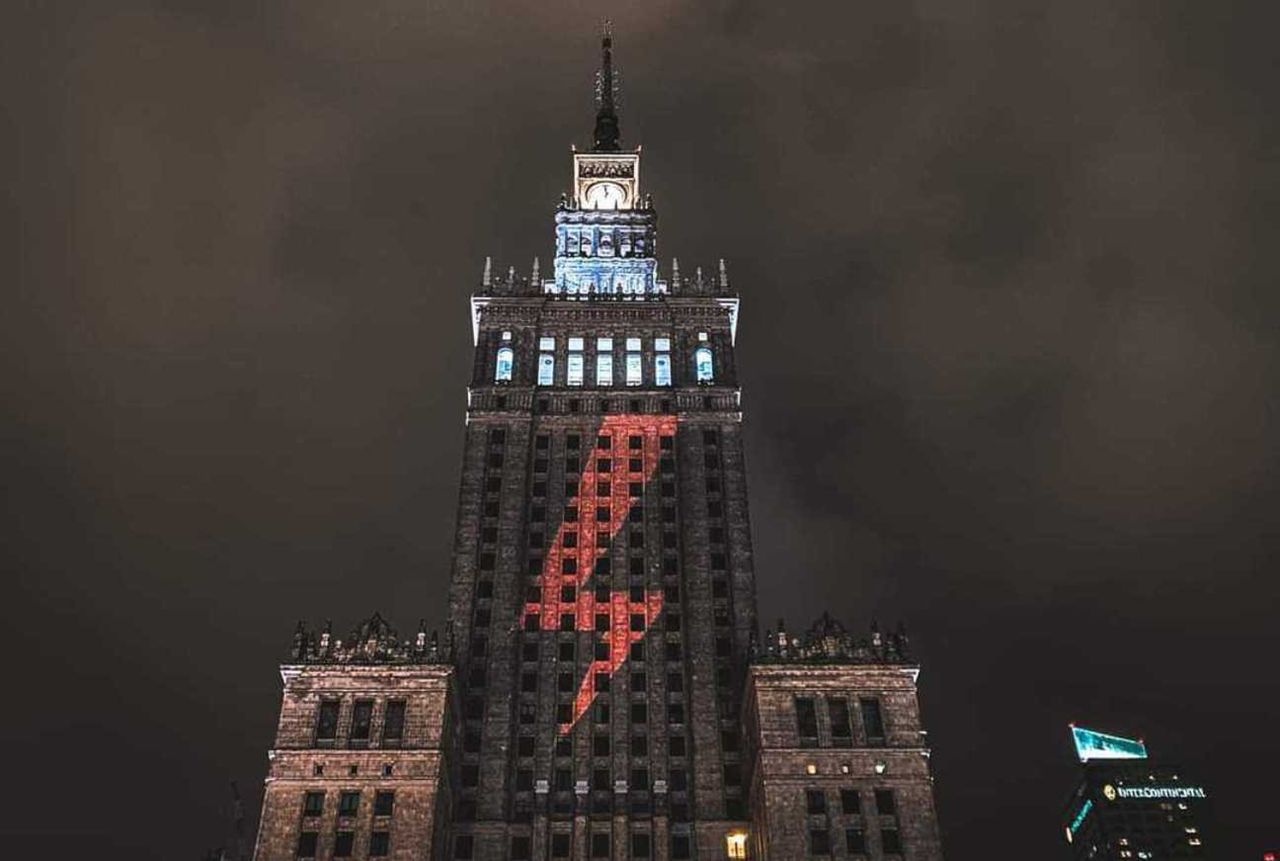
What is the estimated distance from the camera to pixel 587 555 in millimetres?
107188

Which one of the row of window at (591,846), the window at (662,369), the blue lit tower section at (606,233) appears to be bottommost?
the row of window at (591,846)

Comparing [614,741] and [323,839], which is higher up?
[614,741]

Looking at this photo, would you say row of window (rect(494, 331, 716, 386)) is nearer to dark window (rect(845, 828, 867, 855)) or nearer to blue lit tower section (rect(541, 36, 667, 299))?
blue lit tower section (rect(541, 36, 667, 299))

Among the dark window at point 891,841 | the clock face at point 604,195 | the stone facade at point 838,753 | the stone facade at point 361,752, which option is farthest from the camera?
the clock face at point 604,195

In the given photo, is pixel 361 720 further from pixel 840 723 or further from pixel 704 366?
pixel 704 366

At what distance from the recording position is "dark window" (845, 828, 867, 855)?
81.8 m

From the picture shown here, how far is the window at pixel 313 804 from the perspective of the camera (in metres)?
81.4

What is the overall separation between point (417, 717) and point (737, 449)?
4048 cm

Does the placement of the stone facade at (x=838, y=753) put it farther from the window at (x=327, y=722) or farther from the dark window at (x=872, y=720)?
the window at (x=327, y=722)

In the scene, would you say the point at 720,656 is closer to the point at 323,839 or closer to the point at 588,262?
the point at 323,839

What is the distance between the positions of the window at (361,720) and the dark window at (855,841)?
3131 centimetres

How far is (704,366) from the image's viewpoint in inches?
4796

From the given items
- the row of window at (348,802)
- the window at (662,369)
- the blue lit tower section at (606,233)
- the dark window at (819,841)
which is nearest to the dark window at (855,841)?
the dark window at (819,841)

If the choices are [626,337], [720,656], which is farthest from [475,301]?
[720,656]
